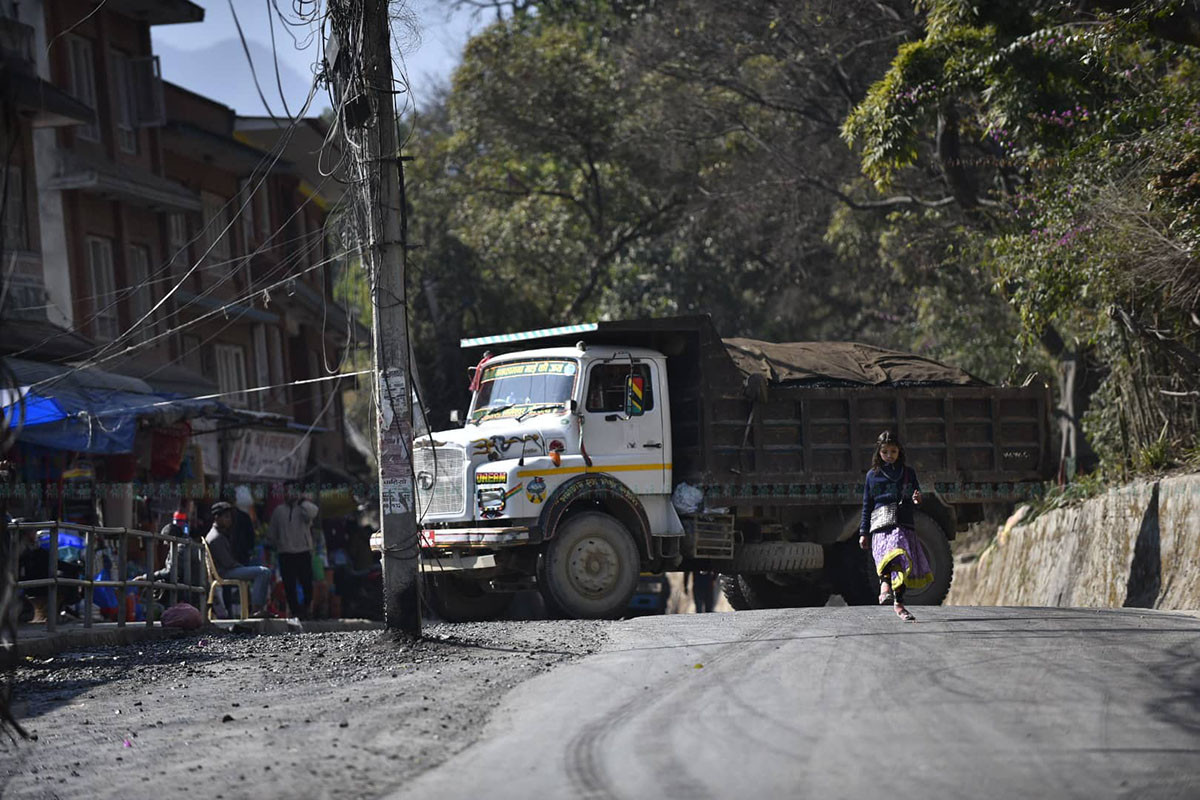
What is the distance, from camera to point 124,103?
1140 inches

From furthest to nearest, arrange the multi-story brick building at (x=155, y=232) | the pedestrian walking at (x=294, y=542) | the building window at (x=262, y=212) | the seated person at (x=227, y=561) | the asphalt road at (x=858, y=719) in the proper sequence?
the building window at (x=262, y=212), the multi-story brick building at (x=155, y=232), the pedestrian walking at (x=294, y=542), the seated person at (x=227, y=561), the asphalt road at (x=858, y=719)

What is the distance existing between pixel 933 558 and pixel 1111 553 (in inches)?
112

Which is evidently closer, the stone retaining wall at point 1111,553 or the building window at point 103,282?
the stone retaining wall at point 1111,553

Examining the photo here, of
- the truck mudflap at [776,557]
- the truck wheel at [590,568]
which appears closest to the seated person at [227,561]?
the truck wheel at [590,568]

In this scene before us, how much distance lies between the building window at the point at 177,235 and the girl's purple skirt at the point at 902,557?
2004cm

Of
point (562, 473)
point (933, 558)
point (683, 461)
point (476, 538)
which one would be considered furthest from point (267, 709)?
point (933, 558)

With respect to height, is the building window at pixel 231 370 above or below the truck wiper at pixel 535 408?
above

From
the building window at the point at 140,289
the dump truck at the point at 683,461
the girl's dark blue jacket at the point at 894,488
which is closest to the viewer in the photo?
the girl's dark blue jacket at the point at 894,488

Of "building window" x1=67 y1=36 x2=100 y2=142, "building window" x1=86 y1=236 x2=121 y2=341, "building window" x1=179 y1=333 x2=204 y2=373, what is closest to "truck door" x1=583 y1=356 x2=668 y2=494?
"building window" x1=86 y1=236 x2=121 y2=341

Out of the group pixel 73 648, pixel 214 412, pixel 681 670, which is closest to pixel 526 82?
pixel 214 412

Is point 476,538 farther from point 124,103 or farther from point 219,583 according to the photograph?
point 124,103

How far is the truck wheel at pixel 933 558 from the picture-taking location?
55.7ft

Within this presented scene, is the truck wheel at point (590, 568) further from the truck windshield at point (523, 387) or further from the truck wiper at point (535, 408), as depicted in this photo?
the truck windshield at point (523, 387)

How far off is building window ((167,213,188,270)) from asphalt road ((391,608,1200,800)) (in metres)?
20.5
